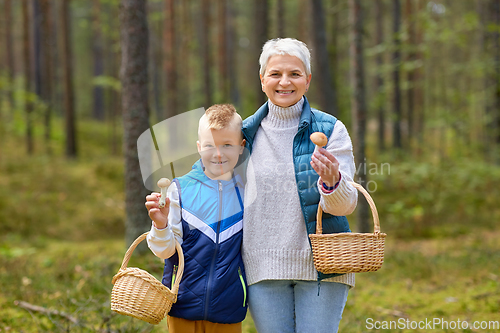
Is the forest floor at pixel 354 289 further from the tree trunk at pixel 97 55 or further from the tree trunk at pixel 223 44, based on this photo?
the tree trunk at pixel 97 55

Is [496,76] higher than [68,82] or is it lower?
lower

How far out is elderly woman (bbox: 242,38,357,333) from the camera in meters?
2.13

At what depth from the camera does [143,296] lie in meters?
2.02

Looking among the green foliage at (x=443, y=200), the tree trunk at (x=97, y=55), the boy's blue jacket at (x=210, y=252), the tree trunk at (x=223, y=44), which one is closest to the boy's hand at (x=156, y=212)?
the boy's blue jacket at (x=210, y=252)

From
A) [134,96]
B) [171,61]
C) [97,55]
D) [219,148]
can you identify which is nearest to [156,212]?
[219,148]

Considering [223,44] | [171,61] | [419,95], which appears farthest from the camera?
[419,95]

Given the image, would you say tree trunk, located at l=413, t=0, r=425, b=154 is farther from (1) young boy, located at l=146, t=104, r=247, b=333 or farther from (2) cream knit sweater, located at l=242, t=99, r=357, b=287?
(1) young boy, located at l=146, t=104, r=247, b=333

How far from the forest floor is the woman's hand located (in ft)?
8.34

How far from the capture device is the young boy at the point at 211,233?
7.07 ft

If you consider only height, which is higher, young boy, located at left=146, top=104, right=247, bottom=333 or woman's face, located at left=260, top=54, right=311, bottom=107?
woman's face, located at left=260, top=54, right=311, bottom=107

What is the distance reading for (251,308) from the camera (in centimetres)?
226

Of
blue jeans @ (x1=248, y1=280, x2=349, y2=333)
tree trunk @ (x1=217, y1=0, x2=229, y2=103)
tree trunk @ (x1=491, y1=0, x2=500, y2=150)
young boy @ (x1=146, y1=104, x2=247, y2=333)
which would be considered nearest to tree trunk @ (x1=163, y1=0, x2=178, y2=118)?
tree trunk @ (x1=217, y1=0, x2=229, y2=103)

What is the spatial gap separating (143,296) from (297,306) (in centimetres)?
82

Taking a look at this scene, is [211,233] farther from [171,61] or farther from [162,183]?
[171,61]
